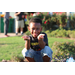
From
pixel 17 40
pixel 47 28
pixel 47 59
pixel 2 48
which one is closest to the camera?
pixel 47 59

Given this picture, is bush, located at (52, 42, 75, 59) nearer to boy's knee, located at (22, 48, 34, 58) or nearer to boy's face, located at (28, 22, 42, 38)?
boy's knee, located at (22, 48, 34, 58)

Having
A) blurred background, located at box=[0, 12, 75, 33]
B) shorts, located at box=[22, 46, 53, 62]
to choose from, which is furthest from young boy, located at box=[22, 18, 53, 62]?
blurred background, located at box=[0, 12, 75, 33]

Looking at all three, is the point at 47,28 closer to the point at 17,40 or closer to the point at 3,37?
the point at 17,40

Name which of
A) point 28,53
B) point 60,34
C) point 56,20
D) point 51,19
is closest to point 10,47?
point 28,53

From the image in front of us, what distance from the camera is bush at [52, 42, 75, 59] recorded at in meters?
3.42

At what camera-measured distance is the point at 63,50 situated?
3.64 meters

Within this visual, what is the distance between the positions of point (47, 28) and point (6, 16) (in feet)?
10.2

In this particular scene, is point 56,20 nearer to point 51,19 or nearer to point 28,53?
point 51,19

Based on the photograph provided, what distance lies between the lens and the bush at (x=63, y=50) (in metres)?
3.42

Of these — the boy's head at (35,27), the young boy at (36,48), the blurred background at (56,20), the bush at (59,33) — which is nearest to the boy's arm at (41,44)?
the young boy at (36,48)

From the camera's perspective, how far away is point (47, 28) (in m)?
6.34

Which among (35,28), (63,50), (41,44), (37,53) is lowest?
(63,50)

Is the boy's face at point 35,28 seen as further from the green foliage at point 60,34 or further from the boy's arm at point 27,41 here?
the green foliage at point 60,34

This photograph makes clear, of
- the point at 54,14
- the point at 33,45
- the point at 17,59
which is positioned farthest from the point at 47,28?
the point at 33,45
